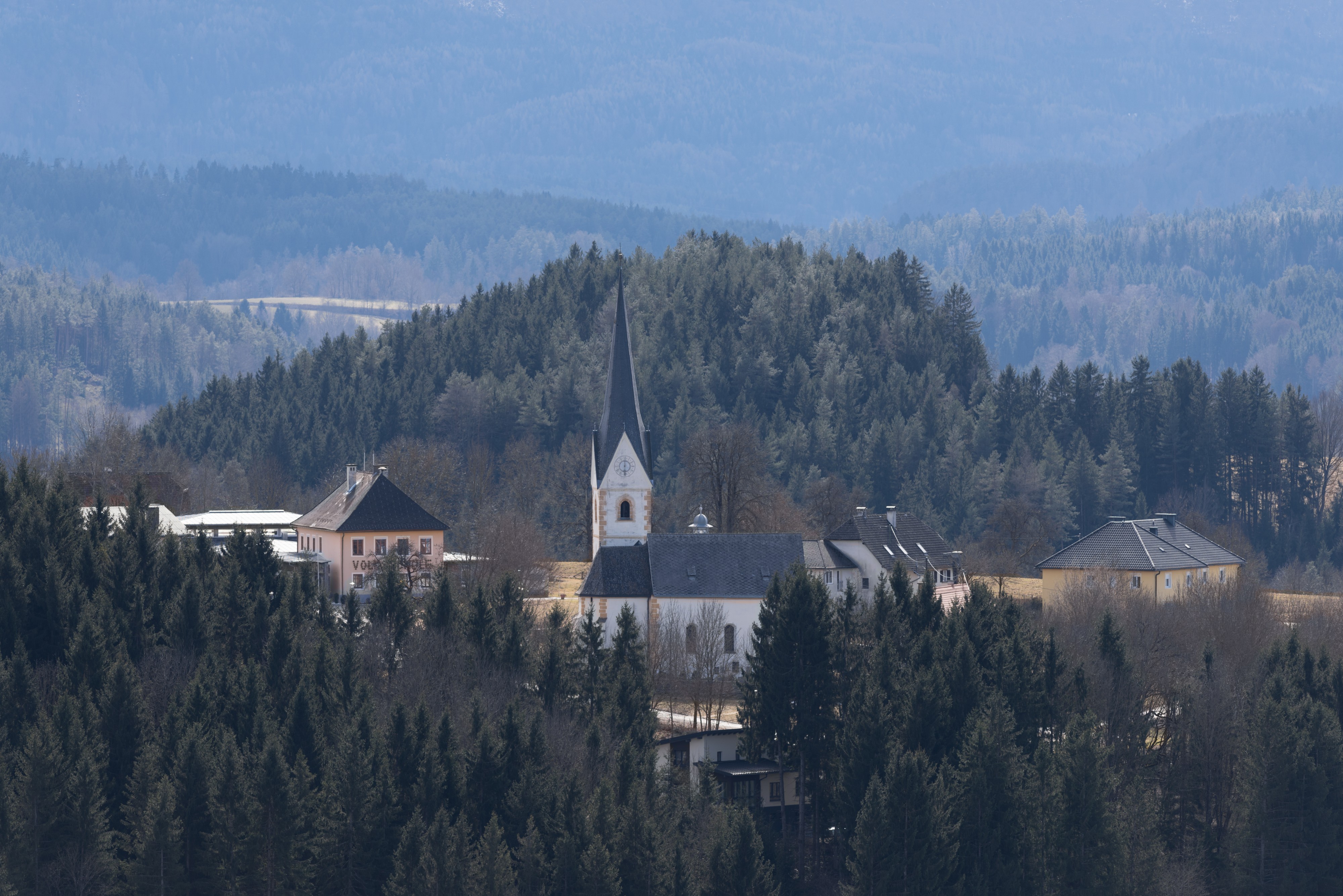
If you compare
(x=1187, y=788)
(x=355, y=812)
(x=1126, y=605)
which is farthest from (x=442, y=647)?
(x=1126, y=605)

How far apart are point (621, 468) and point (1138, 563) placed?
28947 millimetres

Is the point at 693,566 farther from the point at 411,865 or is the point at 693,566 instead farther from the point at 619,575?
the point at 411,865

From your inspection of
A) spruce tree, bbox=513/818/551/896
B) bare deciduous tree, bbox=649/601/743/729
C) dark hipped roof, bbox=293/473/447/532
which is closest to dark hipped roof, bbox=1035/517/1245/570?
bare deciduous tree, bbox=649/601/743/729

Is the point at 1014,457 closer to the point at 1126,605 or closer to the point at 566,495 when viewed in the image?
the point at 566,495

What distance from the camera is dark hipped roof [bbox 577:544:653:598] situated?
94312mm

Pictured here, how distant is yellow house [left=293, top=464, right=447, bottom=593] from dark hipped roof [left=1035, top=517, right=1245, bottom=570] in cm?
3442

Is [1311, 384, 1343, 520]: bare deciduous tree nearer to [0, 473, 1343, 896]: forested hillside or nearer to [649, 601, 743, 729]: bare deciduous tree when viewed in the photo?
[0, 473, 1343, 896]: forested hillside

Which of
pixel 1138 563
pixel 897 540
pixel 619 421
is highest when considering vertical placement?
pixel 619 421

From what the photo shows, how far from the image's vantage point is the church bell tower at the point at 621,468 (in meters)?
100

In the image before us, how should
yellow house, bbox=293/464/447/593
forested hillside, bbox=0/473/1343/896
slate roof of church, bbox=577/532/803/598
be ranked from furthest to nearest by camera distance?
yellow house, bbox=293/464/447/593
slate roof of church, bbox=577/532/803/598
forested hillside, bbox=0/473/1343/896

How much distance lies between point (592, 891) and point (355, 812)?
7237mm

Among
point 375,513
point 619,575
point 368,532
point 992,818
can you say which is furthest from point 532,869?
point 375,513

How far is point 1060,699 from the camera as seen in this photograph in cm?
7712

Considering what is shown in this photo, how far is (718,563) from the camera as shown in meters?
95.8
